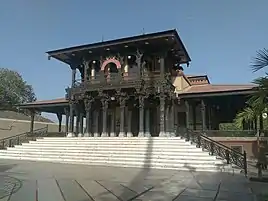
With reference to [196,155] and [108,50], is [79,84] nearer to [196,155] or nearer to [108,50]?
[108,50]

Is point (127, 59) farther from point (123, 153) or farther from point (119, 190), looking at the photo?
point (119, 190)

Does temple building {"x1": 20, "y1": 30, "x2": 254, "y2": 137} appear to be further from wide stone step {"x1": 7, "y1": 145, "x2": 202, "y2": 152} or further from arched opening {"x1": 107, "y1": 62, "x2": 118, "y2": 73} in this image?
wide stone step {"x1": 7, "y1": 145, "x2": 202, "y2": 152}

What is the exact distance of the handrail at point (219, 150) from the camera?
Result: 43.9ft

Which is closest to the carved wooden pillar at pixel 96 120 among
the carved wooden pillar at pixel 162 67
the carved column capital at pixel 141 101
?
the carved column capital at pixel 141 101

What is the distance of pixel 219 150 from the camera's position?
15492 millimetres

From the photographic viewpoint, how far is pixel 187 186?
8531mm

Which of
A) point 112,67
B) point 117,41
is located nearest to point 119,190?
point 117,41

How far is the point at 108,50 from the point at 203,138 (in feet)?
39.2

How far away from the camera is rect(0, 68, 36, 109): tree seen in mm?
51094

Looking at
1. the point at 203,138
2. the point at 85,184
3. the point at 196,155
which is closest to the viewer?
the point at 85,184

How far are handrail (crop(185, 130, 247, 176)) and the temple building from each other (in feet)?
10.2

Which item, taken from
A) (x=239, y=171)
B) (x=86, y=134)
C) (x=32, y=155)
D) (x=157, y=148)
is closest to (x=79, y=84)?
(x=86, y=134)

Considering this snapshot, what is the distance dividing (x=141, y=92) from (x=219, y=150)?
27.8ft

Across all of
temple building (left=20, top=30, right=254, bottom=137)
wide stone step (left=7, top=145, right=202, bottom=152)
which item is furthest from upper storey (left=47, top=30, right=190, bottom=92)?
wide stone step (left=7, top=145, right=202, bottom=152)
